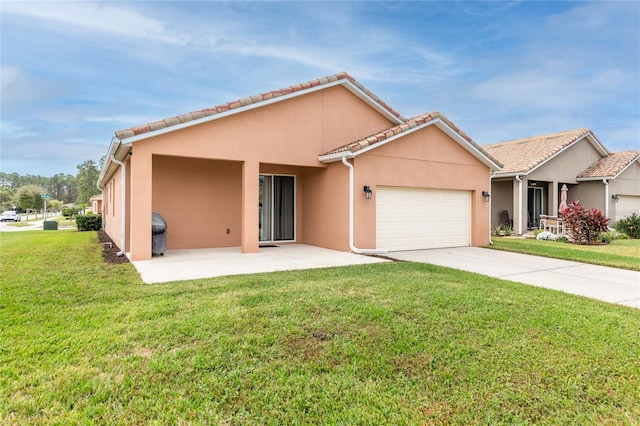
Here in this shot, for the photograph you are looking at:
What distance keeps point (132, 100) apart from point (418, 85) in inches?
762

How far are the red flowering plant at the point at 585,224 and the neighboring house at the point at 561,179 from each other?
361 centimetres

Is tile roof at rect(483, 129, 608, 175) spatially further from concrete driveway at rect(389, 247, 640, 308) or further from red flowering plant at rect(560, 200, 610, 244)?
concrete driveway at rect(389, 247, 640, 308)

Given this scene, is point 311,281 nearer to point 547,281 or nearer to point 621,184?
point 547,281

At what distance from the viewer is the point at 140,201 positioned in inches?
387

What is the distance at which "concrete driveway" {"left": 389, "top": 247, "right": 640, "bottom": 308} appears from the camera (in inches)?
281

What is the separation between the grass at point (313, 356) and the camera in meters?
3.09

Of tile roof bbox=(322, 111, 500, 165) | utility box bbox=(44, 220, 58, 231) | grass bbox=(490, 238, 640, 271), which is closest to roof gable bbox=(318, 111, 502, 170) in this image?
tile roof bbox=(322, 111, 500, 165)

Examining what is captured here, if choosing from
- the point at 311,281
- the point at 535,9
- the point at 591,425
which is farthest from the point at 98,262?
the point at 535,9

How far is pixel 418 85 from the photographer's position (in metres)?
24.3

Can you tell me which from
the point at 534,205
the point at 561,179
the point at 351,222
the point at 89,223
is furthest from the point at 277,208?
the point at 561,179

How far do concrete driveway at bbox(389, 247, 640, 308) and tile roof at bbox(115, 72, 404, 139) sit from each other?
626 centimetres

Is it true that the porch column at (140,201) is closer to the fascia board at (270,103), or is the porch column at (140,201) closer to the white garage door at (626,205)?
the fascia board at (270,103)

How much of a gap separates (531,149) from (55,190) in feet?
388

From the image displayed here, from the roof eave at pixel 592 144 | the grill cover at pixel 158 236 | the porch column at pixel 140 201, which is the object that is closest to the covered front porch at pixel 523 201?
the roof eave at pixel 592 144
